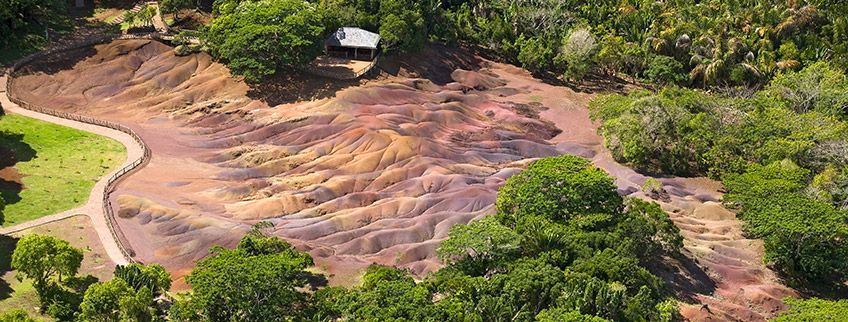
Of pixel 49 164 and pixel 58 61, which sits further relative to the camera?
pixel 58 61

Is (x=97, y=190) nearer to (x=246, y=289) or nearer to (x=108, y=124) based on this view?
(x=108, y=124)

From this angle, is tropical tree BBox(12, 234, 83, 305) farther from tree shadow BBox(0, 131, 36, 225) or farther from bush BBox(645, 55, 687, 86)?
bush BBox(645, 55, 687, 86)

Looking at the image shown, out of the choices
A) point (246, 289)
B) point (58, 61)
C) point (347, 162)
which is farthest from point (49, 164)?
point (246, 289)

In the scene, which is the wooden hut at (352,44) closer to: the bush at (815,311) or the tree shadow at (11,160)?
the tree shadow at (11,160)

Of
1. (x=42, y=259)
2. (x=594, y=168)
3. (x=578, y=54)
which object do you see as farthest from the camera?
(x=578, y=54)

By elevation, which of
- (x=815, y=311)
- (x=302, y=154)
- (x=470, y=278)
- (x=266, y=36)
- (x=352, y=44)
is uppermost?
(x=266, y=36)

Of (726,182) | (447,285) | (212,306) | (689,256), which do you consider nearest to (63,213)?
(212,306)

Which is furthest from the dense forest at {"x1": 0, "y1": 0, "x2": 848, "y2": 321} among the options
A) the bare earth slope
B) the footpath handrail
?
the footpath handrail
